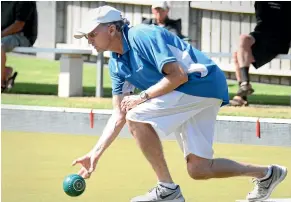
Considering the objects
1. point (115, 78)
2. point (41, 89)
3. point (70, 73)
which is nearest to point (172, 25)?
point (70, 73)

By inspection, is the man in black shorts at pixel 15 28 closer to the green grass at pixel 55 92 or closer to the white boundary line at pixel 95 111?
the green grass at pixel 55 92

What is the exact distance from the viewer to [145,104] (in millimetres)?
6035

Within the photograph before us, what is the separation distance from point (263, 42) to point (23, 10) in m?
2.85

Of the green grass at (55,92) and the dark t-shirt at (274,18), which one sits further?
the dark t-shirt at (274,18)

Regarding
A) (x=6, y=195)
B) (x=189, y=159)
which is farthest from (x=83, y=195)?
(x=189, y=159)

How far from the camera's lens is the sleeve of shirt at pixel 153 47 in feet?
19.2

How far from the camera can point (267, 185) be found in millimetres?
6344

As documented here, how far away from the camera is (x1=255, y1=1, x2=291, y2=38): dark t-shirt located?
11219 mm

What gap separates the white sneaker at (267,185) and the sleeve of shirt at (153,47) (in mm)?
975

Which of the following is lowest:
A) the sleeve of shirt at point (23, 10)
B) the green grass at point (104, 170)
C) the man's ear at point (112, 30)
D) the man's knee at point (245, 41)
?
the green grass at point (104, 170)

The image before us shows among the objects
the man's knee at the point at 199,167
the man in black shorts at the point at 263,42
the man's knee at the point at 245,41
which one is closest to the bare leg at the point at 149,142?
the man's knee at the point at 199,167

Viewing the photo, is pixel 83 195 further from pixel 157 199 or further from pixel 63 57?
pixel 63 57

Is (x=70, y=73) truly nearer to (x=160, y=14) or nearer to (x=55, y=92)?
(x=55, y=92)

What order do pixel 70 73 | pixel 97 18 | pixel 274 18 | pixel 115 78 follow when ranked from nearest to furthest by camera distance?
pixel 97 18 → pixel 115 78 → pixel 274 18 → pixel 70 73
